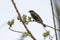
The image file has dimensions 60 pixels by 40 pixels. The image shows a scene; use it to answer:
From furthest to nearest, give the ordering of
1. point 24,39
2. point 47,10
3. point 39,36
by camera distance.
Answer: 1. point 47,10
2. point 39,36
3. point 24,39

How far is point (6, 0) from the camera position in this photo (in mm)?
1326

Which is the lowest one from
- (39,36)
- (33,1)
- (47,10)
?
(39,36)

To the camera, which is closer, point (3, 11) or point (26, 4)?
point (3, 11)

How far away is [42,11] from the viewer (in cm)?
147

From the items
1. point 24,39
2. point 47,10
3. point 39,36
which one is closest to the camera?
point 24,39

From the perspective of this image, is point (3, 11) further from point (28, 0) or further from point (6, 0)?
point (28, 0)

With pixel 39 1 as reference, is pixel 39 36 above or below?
below

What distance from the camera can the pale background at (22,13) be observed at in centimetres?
128

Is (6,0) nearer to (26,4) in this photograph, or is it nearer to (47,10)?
(26,4)

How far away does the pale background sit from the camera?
128 cm

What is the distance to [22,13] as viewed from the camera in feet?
4.46

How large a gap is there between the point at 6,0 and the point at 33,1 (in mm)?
240

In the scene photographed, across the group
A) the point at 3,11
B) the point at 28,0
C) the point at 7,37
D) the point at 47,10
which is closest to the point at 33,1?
the point at 28,0

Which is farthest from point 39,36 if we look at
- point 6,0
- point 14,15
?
point 6,0
